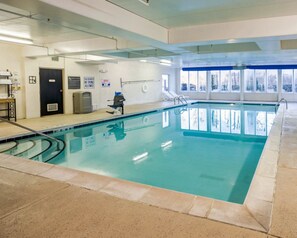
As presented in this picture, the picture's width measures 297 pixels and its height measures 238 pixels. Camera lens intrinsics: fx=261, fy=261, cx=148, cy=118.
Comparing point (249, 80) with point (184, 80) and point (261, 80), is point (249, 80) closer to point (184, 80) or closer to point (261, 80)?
point (261, 80)

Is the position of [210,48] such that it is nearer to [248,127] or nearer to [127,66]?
[248,127]

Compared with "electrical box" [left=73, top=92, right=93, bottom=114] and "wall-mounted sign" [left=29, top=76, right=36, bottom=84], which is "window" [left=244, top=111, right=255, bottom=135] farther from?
"wall-mounted sign" [left=29, top=76, right=36, bottom=84]

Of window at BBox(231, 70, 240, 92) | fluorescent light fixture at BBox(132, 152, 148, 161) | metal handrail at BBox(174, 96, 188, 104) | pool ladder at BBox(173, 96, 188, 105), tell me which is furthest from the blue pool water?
window at BBox(231, 70, 240, 92)

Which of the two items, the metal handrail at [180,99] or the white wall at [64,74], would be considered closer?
the white wall at [64,74]

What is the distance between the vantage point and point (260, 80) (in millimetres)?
16484

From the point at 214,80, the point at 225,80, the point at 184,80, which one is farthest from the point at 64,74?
the point at 225,80

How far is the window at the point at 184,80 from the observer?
18.8 meters

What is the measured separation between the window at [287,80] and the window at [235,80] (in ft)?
8.64

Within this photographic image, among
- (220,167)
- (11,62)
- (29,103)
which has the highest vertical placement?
(11,62)

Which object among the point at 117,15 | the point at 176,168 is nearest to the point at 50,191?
the point at 176,168

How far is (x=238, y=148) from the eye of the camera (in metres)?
5.98

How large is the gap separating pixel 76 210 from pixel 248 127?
7.33m

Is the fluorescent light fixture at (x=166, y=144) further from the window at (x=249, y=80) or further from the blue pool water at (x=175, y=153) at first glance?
the window at (x=249, y=80)

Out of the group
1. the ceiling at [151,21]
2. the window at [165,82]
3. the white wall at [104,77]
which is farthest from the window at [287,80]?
the ceiling at [151,21]
